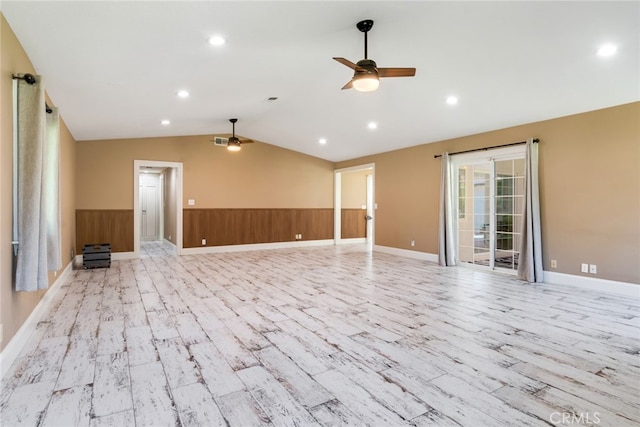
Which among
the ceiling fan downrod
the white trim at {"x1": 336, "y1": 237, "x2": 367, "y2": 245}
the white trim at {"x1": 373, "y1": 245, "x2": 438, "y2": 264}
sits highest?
the ceiling fan downrod

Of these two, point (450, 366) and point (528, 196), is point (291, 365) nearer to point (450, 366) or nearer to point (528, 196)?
point (450, 366)

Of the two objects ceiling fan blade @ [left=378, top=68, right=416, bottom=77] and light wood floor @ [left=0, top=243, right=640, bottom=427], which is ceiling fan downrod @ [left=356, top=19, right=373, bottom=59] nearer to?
ceiling fan blade @ [left=378, top=68, right=416, bottom=77]

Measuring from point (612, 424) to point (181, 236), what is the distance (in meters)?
7.91

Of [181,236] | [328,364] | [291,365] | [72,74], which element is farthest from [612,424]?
[181,236]

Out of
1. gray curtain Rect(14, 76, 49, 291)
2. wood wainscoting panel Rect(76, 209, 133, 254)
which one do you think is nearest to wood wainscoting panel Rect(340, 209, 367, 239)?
wood wainscoting panel Rect(76, 209, 133, 254)

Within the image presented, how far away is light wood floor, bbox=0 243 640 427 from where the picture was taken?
1.96m

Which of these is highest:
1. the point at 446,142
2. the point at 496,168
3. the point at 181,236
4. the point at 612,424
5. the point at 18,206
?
the point at 446,142

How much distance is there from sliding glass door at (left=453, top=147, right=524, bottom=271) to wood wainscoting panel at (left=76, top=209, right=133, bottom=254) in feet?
23.3

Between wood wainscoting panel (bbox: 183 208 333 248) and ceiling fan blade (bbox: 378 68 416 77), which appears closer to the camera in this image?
ceiling fan blade (bbox: 378 68 416 77)

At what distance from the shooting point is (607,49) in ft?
10.9

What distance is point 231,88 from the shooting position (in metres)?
4.75

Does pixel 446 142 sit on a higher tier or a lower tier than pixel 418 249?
higher

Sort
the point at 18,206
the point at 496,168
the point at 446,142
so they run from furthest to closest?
the point at 446,142
the point at 496,168
the point at 18,206

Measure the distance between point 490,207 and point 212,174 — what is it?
6.32m
